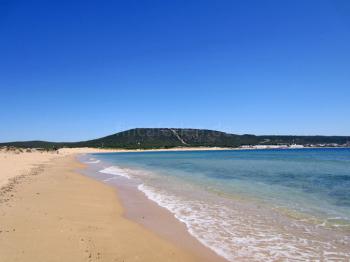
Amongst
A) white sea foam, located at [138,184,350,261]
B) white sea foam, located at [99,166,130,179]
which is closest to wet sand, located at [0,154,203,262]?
white sea foam, located at [138,184,350,261]

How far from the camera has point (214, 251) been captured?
843 centimetres

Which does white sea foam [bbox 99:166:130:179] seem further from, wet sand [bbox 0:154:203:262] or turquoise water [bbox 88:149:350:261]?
wet sand [bbox 0:154:203:262]

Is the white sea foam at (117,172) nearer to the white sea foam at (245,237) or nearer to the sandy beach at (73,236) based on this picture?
the white sea foam at (245,237)

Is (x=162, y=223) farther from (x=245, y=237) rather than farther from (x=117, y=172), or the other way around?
(x=117, y=172)

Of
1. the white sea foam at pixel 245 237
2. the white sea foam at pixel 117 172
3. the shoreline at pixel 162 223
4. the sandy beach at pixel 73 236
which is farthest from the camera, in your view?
the white sea foam at pixel 117 172

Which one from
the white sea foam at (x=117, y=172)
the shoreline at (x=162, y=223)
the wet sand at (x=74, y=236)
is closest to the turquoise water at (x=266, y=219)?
the shoreline at (x=162, y=223)

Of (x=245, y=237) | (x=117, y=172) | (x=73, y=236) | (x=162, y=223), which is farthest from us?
(x=117, y=172)

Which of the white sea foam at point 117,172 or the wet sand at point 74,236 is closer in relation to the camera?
the wet sand at point 74,236

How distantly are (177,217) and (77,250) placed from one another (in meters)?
5.54

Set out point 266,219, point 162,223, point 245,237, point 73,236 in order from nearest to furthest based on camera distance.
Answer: point 73,236, point 245,237, point 162,223, point 266,219

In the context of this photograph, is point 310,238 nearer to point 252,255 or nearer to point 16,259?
point 252,255

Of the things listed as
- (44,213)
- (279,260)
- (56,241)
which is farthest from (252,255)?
(44,213)

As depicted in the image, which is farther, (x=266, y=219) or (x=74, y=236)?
(x=266, y=219)

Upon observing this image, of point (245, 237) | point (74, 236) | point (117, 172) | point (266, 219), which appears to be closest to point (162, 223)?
point (245, 237)
